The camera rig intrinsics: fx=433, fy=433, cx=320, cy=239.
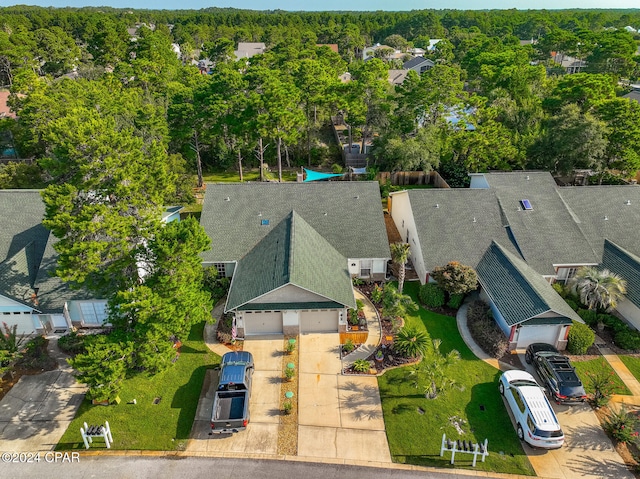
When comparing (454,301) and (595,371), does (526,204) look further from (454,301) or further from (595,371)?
(595,371)

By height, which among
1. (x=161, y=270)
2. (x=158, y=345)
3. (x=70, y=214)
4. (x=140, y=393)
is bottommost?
(x=140, y=393)

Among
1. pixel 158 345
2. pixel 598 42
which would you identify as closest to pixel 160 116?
pixel 158 345

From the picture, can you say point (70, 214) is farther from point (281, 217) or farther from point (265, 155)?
point (265, 155)

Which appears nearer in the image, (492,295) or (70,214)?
(70,214)

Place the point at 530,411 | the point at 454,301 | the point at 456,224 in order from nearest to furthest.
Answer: the point at 530,411 < the point at 454,301 < the point at 456,224

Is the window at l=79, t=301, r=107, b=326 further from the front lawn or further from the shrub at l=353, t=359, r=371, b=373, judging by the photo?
the front lawn

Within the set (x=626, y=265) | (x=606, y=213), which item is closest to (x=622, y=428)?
(x=626, y=265)

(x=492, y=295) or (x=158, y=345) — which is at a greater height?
(x=158, y=345)
